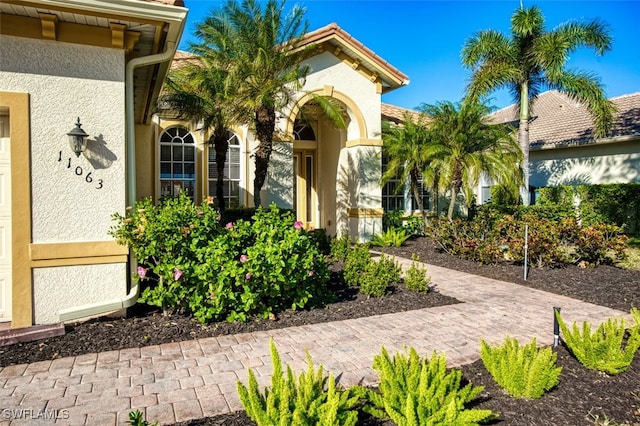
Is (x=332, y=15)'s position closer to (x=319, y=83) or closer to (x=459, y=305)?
(x=319, y=83)

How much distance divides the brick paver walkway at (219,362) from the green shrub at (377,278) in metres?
0.84

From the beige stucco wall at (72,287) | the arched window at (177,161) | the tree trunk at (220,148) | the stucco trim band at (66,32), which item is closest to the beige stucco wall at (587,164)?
the tree trunk at (220,148)

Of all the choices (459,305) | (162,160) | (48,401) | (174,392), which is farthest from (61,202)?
(162,160)

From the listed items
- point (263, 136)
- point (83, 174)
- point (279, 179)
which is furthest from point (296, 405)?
point (279, 179)

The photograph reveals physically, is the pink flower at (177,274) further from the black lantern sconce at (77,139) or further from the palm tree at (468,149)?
the palm tree at (468,149)

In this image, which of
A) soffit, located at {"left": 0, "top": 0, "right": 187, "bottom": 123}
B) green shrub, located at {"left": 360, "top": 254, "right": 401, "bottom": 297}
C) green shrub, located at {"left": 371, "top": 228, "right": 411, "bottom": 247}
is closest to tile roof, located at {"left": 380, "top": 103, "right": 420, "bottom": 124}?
green shrub, located at {"left": 371, "top": 228, "right": 411, "bottom": 247}

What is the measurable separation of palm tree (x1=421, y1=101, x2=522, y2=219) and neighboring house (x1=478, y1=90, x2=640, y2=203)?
11.4ft

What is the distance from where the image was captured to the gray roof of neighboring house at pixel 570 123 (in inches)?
693

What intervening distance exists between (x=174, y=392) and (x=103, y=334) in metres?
1.92

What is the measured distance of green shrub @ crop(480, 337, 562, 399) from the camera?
3.66 m

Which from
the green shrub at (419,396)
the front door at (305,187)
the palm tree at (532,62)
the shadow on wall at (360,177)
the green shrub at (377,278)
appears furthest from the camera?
the front door at (305,187)

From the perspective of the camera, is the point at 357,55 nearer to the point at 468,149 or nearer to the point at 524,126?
the point at 468,149

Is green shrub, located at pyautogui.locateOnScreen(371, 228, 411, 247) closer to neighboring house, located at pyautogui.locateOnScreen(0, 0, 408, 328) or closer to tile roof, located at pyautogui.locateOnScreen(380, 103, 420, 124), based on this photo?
tile roof, located at pyautogui.locateOnScreen(380, 103, 420, 124)

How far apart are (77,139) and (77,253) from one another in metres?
1.44
